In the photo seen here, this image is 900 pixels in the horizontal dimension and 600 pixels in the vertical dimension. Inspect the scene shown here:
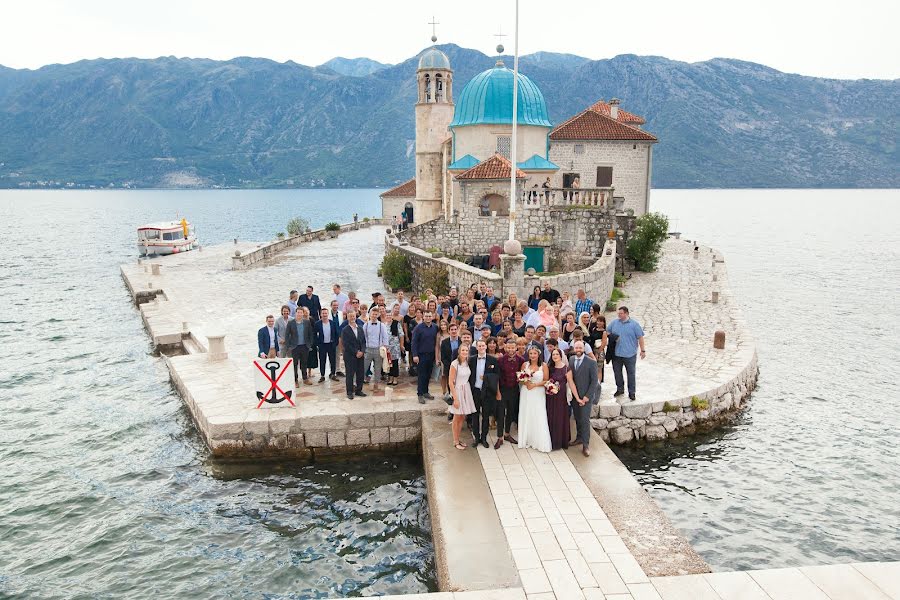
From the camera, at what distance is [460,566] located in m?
7.26

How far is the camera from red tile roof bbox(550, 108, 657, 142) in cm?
3512

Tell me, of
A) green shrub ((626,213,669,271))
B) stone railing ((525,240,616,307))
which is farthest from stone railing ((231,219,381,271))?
green shrub ((626,213,669,271))

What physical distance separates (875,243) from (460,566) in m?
79.4

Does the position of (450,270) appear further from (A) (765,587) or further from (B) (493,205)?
(A) (765,587)

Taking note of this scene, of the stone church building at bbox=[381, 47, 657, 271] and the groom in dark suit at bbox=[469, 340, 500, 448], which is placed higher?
the stone church building at bbox=[381, 47, 657, 271]

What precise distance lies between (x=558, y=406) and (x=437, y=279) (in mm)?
11848

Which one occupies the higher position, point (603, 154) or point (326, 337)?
point (603, 154)

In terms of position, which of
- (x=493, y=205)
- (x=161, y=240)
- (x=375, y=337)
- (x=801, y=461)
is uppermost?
(x=493, y=205)

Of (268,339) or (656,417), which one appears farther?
(268,339)

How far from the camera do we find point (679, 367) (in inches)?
577

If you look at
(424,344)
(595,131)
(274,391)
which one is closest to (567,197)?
(595,131)

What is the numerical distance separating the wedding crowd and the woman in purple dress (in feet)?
0.05

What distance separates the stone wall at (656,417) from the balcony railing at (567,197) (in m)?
15.6

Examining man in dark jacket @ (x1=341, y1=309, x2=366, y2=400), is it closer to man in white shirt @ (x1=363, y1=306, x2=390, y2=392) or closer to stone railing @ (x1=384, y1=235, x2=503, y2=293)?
man in white shirt @ (x1=363, y1=306, x2=390, y2=392)
